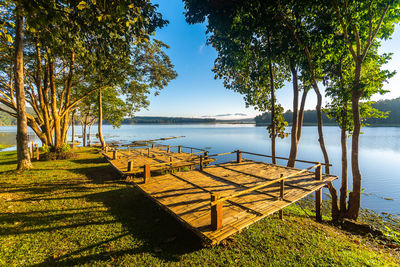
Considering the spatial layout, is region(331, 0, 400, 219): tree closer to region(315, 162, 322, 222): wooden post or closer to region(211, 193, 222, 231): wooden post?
region(315, 162, 322, 222): wooden post

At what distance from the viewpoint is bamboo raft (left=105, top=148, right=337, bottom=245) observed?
198 inches

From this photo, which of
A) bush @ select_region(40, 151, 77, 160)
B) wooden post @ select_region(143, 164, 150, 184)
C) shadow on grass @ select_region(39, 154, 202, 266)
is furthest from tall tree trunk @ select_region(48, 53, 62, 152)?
wooden post @ select_region(143, 164, 150, 184)

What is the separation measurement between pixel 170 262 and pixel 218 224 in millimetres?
1688

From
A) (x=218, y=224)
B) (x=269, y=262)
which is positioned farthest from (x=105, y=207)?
(x=269, y=262)

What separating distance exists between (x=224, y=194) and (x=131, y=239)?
397 cm

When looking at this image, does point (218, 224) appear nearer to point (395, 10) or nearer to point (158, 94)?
point (395, 10)

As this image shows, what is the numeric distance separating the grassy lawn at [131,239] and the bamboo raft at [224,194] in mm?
846

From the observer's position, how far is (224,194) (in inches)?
290

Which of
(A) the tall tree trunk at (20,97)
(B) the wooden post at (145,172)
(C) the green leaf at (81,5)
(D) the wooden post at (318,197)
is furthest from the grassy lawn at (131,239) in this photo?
(C) the green leaf at (81,5)

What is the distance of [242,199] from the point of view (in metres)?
6.96

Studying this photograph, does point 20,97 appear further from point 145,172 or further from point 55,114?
point 145,172

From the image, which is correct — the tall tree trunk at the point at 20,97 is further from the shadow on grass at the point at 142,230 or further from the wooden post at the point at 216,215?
the wooden post at the point at 216,215

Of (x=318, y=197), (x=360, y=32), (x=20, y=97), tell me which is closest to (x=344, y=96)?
(x=360, y=32)

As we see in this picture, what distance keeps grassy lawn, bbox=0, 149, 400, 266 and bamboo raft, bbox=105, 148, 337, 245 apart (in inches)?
33.3
